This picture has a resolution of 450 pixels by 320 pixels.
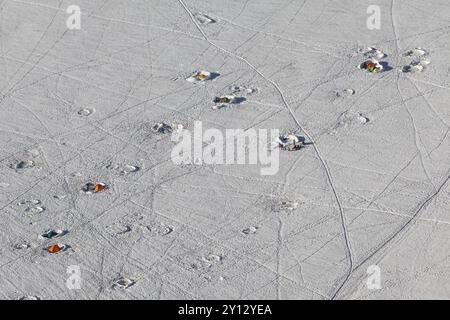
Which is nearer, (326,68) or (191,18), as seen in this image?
(326,68)

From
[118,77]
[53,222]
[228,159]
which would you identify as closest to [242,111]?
[228,159]

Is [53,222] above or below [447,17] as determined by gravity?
below

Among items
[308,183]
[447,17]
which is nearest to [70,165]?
[308,183]
